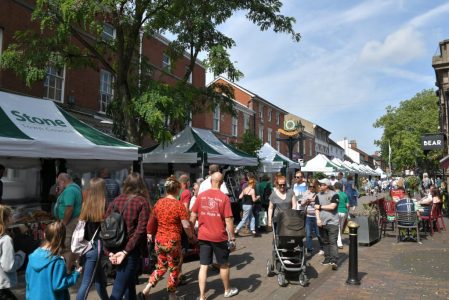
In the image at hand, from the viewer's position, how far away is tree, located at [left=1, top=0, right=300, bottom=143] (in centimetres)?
978

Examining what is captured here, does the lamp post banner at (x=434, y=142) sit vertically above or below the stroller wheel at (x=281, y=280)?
above

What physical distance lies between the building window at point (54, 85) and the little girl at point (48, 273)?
12.1m

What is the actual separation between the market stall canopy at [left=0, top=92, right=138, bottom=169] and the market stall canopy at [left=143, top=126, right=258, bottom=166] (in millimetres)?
2699

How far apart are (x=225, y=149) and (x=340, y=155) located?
67.4 meters

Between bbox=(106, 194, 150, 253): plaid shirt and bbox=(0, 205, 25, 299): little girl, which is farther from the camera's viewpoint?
bbox=(106, 194, 150, 253): plaid shirt

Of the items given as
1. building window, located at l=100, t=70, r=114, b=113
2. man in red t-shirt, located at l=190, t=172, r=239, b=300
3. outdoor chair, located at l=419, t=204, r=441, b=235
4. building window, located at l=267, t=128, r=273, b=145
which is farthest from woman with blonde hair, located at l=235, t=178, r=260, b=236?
building window, located at l=267, t=128, r=273, b=145

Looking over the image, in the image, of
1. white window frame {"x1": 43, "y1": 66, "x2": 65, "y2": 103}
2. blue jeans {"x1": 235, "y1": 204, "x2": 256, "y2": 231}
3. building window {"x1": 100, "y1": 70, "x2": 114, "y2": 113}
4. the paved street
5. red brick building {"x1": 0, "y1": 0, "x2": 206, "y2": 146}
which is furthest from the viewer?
building window {"x1": 100, "y1": 70, "x2": 114, "y2": 113}

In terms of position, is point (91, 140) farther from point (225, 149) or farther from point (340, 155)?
point (340, 155)

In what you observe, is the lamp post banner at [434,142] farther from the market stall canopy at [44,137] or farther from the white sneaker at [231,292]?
the white sneaker at [231,292]

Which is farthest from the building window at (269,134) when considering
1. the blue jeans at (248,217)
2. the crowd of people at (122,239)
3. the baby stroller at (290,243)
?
the baby stroller at (290,243)

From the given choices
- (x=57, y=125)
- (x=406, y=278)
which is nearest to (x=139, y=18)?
(x=57, y=125)

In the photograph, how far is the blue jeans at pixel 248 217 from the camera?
1138cm

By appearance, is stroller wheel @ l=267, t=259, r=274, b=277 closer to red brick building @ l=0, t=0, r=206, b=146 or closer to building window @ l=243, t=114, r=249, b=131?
red brick building @ l=0, t=0, r=206, b=146

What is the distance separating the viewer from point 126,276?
14.4 ft
